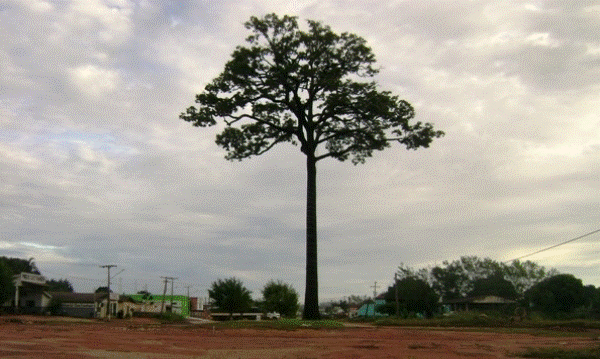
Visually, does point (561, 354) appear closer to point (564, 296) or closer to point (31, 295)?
point (564, 296)

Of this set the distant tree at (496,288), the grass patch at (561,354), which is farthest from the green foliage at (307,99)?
the distant tree at (496,288)

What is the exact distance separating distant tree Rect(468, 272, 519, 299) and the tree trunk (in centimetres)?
7114

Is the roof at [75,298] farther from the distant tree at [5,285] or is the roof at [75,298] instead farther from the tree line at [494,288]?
the tree line at [494,288]

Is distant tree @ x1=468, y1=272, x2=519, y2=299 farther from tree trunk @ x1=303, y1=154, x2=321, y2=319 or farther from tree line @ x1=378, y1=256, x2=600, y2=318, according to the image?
tree trunk @ x1=303, y1=154, x2=321, y2=319

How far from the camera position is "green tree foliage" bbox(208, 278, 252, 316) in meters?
41.7

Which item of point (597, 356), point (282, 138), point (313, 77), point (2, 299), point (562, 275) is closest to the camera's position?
point (597, 356)

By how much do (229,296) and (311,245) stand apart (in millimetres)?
14660

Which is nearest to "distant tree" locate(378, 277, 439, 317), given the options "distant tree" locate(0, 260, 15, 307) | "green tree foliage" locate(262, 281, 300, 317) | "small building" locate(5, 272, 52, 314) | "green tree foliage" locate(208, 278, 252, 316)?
"green tree foliage" locate(262, 281, 300, 317)

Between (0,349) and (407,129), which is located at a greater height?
(407,129)

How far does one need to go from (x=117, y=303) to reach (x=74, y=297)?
5.19 m

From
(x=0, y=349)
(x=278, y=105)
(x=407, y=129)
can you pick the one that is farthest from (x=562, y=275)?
(x=0, y=349)

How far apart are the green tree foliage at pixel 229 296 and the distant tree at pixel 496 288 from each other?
6065 cm

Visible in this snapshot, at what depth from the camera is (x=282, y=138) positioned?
1271 inches

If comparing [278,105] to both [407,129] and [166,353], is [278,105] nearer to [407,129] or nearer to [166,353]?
[407,129]
